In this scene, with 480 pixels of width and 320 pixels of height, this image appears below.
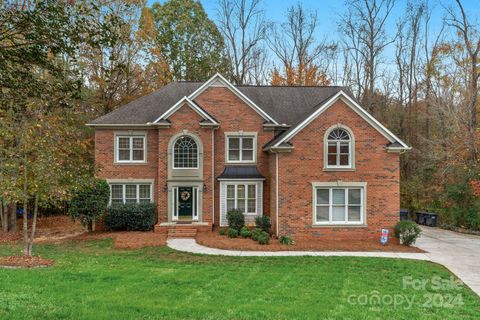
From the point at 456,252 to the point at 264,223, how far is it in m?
8.25

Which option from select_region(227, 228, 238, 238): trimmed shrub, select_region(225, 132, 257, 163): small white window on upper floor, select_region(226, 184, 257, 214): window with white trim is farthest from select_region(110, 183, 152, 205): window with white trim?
select_region(227, 228, 238, 238): trimmed shrub

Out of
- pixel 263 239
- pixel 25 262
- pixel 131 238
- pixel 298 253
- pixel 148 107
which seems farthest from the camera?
pixel 148 107

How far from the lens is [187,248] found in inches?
591

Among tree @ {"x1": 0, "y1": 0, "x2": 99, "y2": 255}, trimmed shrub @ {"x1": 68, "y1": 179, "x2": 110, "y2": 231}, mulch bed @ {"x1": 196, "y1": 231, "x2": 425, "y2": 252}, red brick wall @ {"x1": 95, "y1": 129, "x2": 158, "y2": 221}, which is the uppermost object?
tree @ {"x1": 0, "y1": 0, "x2": 99, "y2": 255}

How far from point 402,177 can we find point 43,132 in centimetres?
2805

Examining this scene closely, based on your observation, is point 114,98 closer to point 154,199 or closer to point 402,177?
point 154,199

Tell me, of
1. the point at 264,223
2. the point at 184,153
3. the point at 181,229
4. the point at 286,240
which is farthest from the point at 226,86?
the point at 286,240

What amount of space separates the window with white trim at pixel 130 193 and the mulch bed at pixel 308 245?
5.13 metres

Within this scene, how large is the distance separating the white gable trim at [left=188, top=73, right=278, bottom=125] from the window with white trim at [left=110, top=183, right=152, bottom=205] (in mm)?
5732

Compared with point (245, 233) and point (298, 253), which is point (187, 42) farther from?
point (298, 253)

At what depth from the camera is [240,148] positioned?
20.5m

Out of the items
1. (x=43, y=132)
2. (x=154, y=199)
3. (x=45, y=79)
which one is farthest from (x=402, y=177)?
(x=45, y=79)

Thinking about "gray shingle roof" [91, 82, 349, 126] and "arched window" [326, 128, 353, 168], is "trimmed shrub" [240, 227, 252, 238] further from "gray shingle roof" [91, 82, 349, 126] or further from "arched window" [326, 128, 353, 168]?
"gray shingle roof" [91, 82, 349, 126]

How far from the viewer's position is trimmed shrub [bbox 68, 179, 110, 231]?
61.2 feet
